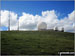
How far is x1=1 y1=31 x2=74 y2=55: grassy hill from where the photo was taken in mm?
9055

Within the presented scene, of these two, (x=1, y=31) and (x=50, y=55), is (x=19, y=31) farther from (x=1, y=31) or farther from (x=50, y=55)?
(x=50, y=55)

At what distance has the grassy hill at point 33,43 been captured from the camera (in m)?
9.05

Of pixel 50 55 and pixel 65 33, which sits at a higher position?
pixel 65 33

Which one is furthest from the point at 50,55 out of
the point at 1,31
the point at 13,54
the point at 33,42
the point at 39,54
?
the point at 1,31

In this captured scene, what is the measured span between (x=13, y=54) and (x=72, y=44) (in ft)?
13.7

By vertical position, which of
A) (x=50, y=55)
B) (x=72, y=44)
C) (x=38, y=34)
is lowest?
(x=50, y=55)

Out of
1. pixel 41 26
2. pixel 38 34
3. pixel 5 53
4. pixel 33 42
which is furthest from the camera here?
pixel 41 26

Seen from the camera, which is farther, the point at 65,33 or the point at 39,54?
the point at 65,33

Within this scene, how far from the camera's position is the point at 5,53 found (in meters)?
8.87

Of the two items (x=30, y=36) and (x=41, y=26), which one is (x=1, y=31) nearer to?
(x=30, y=36)

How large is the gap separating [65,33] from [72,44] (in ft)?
5.28

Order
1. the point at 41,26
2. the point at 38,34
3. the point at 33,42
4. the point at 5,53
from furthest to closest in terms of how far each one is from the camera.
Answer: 1. the point at 41,26
2. the point at 38,34
3. the point at 33,42
4. the point at 5,53

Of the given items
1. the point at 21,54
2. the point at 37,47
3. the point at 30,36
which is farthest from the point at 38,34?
the point at 21,54

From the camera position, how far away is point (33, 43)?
30.9ft
